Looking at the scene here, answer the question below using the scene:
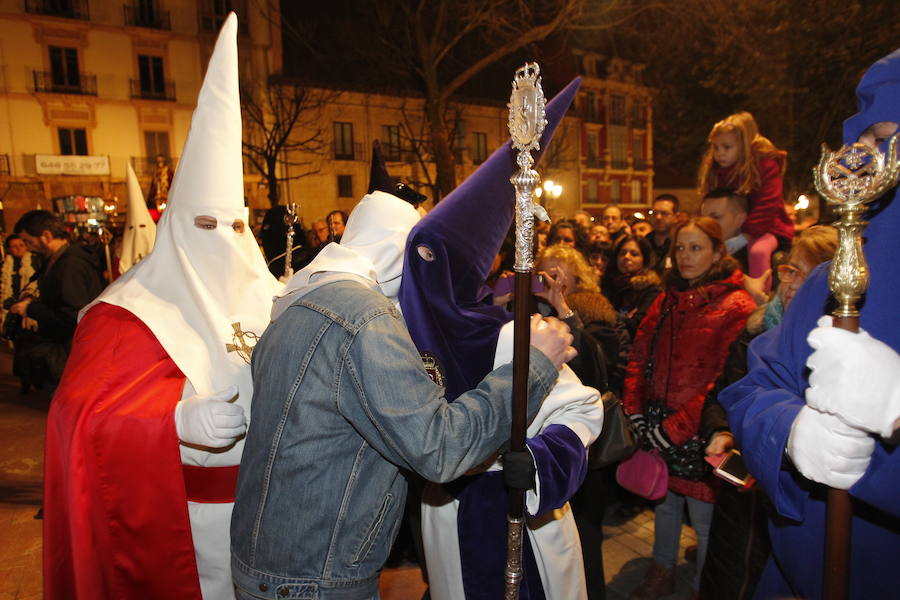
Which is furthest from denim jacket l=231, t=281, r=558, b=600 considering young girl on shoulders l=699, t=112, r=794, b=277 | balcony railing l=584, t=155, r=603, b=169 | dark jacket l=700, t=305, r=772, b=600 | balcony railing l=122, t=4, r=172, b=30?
balcony railing l=584, t=155, r=603, b=169

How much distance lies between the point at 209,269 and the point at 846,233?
2563mm

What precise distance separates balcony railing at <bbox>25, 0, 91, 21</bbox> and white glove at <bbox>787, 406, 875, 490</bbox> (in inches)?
1322

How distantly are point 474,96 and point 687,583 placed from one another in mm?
32855

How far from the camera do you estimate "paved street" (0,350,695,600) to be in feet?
12.7

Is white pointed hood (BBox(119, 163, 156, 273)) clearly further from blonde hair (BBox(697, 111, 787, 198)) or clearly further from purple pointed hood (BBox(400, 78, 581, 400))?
blonde hair (BBox(697, 111, 787, 198))

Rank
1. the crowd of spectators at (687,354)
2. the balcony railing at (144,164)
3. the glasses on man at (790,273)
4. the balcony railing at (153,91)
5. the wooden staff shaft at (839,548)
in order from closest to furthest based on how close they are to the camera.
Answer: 1. the wooden staff shaft at (839,548)
2. the crowd of spectators at (687,354)
3. the glasses on man at (790,273)
4. the balcony railing at (144,164)
5. the balcony railing at (153,91)

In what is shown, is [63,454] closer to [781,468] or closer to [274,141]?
[781,468]

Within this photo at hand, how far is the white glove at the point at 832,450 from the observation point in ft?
4.79

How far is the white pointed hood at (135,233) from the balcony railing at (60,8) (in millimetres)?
26715

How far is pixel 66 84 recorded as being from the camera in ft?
88.8

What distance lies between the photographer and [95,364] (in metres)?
2.54

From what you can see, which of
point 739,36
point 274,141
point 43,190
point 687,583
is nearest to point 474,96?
point 274,141

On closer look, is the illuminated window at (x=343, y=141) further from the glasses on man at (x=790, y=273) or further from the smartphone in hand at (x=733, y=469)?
the smartphone in hand at (x=733, y=469)

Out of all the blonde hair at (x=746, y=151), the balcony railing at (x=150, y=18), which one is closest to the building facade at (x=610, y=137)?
the balcony railing at (x=150, y=18)
